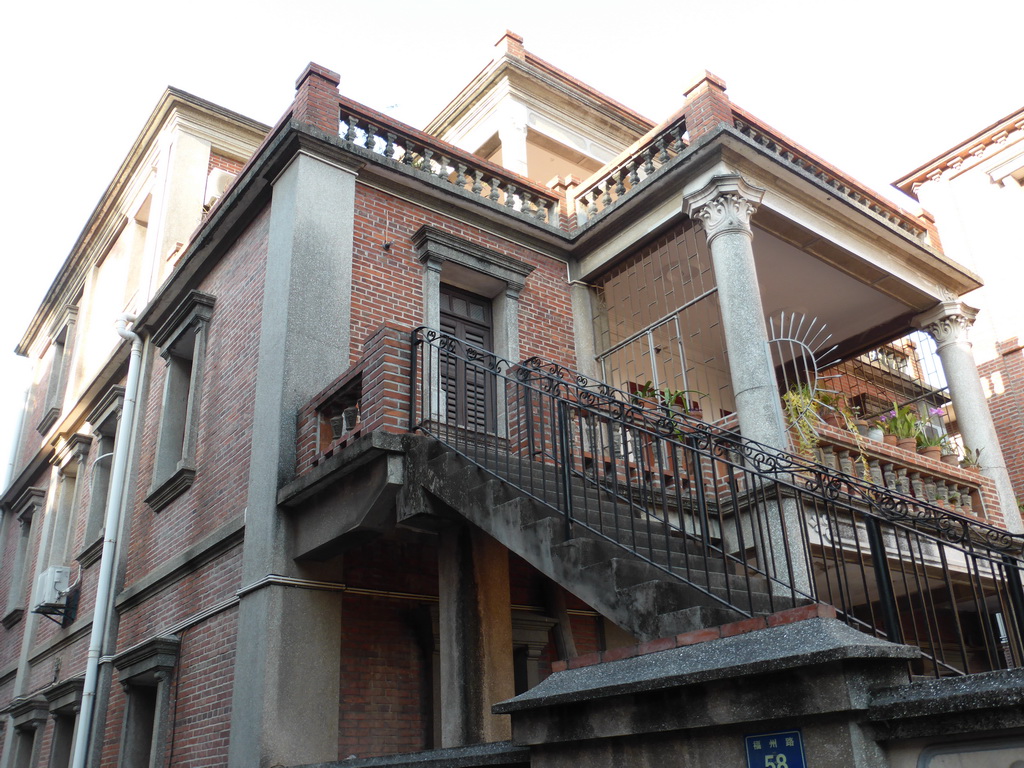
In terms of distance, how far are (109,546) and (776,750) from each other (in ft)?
33.5

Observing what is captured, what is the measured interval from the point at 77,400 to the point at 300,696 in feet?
34.3

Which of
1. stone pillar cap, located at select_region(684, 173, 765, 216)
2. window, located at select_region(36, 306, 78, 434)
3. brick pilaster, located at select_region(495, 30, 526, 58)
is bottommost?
stone pillar cap, located at select_region(684, 173, 765, 216)

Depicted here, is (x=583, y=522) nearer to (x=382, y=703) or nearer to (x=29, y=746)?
(x=382, y=703)

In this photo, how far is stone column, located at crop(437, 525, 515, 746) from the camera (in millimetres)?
6328

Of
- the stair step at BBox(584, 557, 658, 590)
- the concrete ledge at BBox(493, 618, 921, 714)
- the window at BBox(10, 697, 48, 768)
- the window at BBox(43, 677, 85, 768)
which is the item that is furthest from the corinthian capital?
the window at BBox(10, 697, 48, 768)

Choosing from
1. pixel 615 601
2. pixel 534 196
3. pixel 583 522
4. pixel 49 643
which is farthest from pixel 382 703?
pixel 49 643

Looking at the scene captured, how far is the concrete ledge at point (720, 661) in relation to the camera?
109 inches

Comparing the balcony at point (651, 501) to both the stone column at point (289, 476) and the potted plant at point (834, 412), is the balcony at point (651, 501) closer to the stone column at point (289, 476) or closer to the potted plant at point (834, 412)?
the potted plant at point (834, 412)

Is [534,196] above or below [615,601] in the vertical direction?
above

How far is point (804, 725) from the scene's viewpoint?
2799 millimetres

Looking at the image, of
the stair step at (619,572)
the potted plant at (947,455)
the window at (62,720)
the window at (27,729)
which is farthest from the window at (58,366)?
the potted plant at (947,455)

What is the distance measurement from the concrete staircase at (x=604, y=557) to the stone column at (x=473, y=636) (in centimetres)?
55

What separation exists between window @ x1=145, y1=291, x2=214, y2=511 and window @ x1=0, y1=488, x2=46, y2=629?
23.3 ft

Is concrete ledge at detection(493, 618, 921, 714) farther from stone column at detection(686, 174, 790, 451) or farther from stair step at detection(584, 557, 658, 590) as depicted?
stone column at detection(686, 174, 790, 451)
